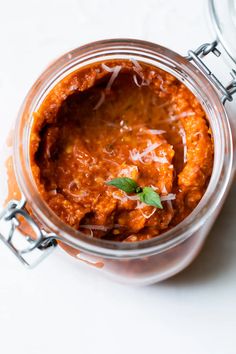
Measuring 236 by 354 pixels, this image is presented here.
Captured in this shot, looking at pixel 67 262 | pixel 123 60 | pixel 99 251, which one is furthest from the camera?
pixel 67 262

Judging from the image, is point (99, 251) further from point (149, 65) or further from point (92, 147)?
point (149, 65)

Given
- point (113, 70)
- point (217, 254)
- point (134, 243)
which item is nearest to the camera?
point (134, 243)

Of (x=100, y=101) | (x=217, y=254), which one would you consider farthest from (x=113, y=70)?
(x=217, y=254)

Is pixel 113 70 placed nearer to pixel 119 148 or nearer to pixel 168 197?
pixel 119 148

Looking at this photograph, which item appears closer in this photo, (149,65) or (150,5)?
(149,65)

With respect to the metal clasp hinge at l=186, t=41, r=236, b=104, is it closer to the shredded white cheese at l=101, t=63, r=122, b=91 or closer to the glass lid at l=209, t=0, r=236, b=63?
the glass lid at l=209, t=0, r=236, b=63

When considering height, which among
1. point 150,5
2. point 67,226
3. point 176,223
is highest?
point 150,5

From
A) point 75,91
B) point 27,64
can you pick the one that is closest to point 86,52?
point 75,91
